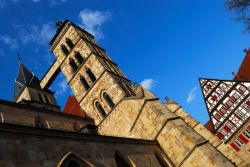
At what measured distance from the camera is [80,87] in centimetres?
2241

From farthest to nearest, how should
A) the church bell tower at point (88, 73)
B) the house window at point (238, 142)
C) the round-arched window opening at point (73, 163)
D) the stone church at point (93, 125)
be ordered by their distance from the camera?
1. the house window at point (238, 142)
2. the church bell tower at point (88, 73)
3. the round-arched window opening at point (73, 163)
4. the stone church at point (93, 125)

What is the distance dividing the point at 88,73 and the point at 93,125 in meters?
4.63

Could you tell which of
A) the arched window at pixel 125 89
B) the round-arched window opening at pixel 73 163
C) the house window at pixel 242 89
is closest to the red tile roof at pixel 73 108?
the arched window at pixel 125 89

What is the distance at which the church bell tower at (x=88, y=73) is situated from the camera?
67.2 feet

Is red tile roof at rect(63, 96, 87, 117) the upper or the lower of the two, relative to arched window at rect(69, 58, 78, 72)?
lower

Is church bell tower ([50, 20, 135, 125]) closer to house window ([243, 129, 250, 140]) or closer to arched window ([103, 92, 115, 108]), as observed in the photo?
arched window ([103, 92, 115, 108])

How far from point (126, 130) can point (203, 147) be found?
18.5 feet

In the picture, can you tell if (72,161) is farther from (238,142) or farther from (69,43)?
(238,142)

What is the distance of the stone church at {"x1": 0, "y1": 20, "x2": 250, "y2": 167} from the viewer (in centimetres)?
962

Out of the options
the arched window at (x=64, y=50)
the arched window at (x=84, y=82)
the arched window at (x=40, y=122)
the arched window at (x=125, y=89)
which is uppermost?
the arched window at (x=64, y=50)

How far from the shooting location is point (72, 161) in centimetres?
1026

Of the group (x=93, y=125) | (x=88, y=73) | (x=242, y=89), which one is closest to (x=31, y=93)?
(x=88, y=73)

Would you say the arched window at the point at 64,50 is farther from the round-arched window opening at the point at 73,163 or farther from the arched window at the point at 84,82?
the round-arched window opening at the point at 73,163

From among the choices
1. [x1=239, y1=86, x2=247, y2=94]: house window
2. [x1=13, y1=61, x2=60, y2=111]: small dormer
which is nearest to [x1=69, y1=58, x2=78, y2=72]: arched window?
[x1=13, y1=61, x2=60, y2=111]: small dormer
